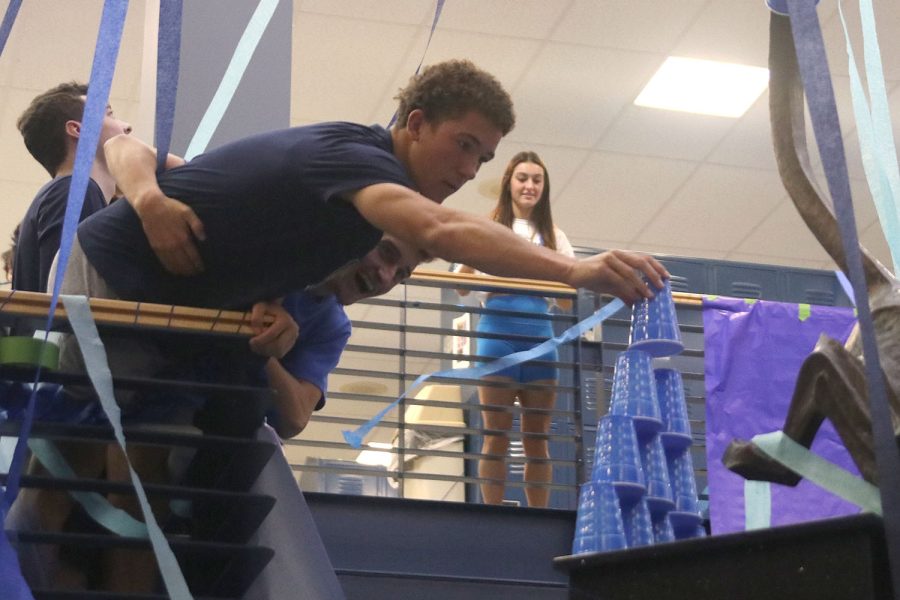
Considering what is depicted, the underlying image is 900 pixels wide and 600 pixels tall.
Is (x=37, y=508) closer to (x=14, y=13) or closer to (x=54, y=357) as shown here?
(x=54, y=357)

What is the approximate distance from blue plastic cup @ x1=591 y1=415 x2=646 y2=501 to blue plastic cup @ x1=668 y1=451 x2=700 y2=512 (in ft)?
0.36

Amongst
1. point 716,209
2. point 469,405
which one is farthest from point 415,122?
point 716,209

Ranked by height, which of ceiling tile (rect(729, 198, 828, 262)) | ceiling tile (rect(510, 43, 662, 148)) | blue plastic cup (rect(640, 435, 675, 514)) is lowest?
blue plastic cup (rect(640, 435, 675, 514))

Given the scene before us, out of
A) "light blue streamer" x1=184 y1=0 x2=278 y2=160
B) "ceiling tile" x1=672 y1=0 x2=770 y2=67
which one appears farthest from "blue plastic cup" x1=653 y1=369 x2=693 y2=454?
"ceiling tile" x1=672 y1=0 x2=770 y2=67

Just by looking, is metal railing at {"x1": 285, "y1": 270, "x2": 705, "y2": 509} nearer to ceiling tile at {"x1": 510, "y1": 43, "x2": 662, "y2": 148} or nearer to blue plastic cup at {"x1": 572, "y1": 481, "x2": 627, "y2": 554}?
ceiling tile at {"x1": 510, "y1": 43, "x2": 662, "y2": 148}

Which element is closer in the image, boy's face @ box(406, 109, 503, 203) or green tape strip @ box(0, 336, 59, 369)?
green tape strip @ box(0, 336, 59, 369)

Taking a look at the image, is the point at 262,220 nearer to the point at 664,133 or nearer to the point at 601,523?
the point at 601,523

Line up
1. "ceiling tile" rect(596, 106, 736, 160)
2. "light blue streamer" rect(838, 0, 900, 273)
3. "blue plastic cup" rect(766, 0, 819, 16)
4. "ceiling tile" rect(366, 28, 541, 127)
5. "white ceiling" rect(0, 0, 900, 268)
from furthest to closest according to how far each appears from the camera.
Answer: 1. "ceiling tile" rect(596, 106, 736, 160)
2. "ceiling tile" rect(366, 28, 541, 127)
3. "white ceiling" rect(0, 0, 900, 268)
4. "blue plastic cup" rect(766, 0, 819, 16)
5. "light blue streamer" rect(838, 0, 900, 273)

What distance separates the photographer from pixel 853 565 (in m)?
→ 1.13

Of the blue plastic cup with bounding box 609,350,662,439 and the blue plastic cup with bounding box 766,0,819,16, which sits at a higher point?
the blue plastic cup with bounding box 766,0,819,16

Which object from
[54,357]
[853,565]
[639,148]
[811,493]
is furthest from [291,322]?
[639,148]

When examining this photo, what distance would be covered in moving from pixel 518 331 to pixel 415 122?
2.43 m

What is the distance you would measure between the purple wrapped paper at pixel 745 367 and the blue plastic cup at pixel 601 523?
2.54m

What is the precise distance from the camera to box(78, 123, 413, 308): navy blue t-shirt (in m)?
1.90
